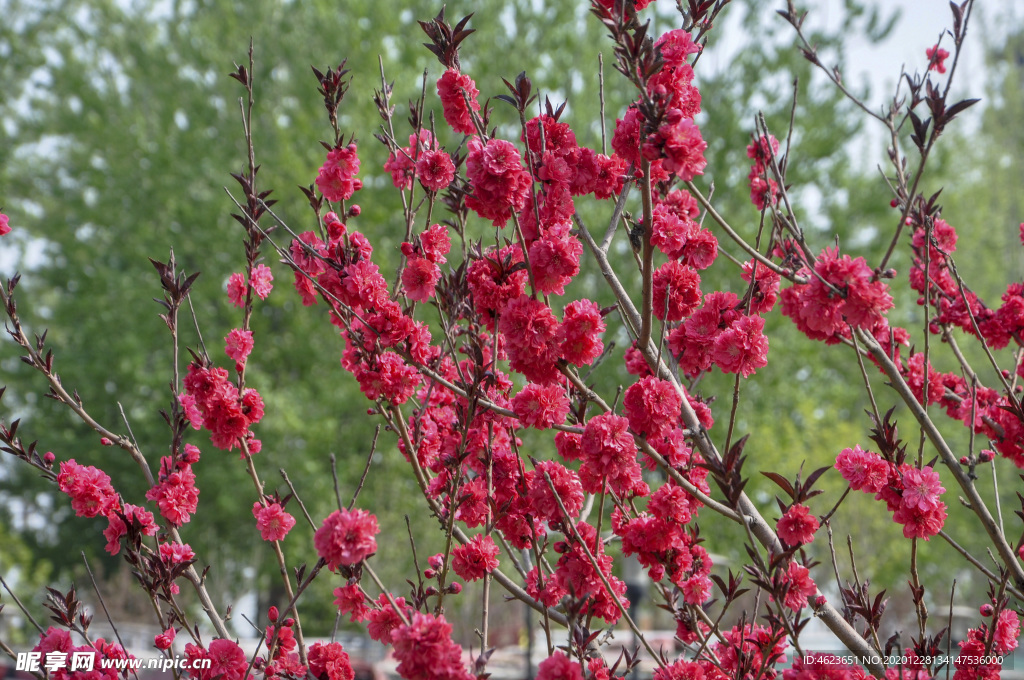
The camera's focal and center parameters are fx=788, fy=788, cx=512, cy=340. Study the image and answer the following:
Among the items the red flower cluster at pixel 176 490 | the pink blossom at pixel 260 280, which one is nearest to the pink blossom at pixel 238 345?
the pink blossom at pixel 260 280

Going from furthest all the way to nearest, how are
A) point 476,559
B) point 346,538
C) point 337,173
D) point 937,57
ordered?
point 937,57
point 337,173
point 476,559
point 346,538

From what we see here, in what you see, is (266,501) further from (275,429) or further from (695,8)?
(275,429)

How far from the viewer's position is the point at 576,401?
2.39 m

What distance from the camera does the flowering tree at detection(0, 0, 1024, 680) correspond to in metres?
1.86

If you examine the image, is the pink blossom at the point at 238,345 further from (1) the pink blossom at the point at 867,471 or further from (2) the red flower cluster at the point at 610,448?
(1) the pink blossom at the point at 867,471

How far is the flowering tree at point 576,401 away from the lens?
1.86 metres

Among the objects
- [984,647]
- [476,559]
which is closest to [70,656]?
[476,559]

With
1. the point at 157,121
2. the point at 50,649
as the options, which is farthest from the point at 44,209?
the point at 50,649

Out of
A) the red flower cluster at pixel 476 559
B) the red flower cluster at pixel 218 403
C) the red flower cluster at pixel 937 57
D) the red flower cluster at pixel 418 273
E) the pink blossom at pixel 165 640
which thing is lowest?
the pink blossom at pixel 165 640

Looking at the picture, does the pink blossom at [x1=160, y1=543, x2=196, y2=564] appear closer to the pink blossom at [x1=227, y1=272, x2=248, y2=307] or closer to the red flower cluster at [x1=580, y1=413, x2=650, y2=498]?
the pink blossom at [x1=227, y1=272, x2=248, y2=307]

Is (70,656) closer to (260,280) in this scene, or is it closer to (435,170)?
(260,280)

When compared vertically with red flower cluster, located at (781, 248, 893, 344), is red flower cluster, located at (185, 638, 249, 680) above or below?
below


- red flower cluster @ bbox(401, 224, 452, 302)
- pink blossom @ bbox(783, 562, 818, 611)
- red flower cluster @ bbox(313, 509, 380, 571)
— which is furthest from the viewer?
red flower cluster @ bbox(401, 224, 452, 302)

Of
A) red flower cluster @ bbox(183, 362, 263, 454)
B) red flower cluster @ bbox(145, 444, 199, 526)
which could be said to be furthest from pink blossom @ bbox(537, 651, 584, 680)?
red flower cluster @ bbox(145, 444, 199, 526)
